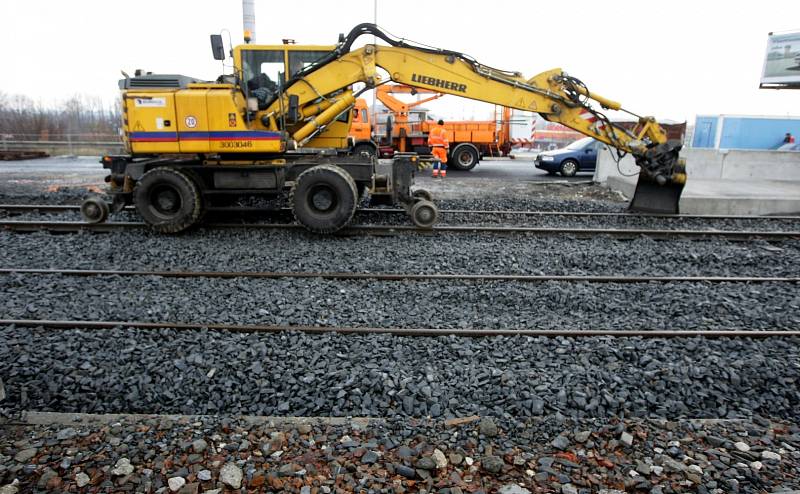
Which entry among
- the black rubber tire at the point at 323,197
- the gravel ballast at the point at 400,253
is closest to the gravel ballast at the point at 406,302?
the gravel ballast at the point at 400,253

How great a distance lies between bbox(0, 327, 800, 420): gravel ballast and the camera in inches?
154

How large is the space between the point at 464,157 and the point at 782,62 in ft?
55.5

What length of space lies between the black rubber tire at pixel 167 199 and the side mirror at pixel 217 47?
2081mm

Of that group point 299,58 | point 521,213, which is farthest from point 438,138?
point 299,58

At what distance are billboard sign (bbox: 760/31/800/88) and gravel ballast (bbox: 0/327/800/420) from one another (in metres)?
25.2

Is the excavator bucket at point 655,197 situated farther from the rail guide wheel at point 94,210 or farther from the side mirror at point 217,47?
the rail guide wheel at point 94,210

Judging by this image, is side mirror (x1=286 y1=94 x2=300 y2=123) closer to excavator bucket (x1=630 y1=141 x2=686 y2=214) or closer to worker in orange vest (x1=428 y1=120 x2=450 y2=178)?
excavator bucket (x1=630 y1=141 x2=686 y2=214)

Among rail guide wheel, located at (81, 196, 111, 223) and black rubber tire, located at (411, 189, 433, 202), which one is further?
black rubber tire, located at (411, 189, 433, 202)

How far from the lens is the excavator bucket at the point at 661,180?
9914 mm

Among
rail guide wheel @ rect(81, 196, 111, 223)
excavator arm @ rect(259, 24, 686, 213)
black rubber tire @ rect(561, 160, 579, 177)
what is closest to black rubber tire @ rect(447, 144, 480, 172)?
black rubber tire @ rect(561, 160, 579, 177)

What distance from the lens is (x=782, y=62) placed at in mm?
24172

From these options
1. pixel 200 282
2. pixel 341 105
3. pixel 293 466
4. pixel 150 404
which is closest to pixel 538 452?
pixel 293 466

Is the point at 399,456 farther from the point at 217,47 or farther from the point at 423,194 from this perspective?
the point at 423,194

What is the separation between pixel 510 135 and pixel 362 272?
59.5 feet
